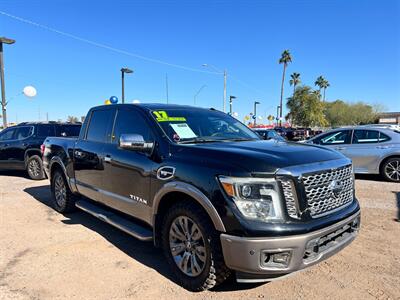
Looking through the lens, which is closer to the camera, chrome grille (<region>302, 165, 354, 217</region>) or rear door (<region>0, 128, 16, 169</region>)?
chrome grille (<region>302, 165, 354, 217</region>)

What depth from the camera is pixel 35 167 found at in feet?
34.3

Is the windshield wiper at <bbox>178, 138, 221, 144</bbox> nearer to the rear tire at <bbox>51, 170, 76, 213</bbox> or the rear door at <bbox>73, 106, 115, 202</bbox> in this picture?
the rear door at <bbox>73, 106, 115, 202</bbox>

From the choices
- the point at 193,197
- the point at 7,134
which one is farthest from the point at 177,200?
the point at 7,134

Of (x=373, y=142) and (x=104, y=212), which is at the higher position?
(x=373, y=142)

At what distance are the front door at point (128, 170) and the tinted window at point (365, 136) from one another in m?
7.47

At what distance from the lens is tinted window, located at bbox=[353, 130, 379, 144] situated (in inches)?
376

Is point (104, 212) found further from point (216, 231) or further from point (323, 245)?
point (323, 245)

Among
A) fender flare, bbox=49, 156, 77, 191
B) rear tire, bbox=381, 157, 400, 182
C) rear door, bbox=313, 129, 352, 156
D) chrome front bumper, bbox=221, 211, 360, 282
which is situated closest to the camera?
chrome front bumper, bbox=221, 211, 360, 282

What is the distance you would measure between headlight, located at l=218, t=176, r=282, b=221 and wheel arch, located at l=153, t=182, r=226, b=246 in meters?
0.26

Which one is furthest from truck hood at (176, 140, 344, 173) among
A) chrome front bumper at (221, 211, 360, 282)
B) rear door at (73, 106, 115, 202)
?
rear door at (73, 106, 115, 202)

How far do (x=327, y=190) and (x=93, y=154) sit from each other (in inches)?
132

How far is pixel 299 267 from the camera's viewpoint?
2.89 meters

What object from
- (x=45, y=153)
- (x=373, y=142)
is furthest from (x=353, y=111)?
(x=45, y=153)

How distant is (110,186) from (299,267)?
107 inches
